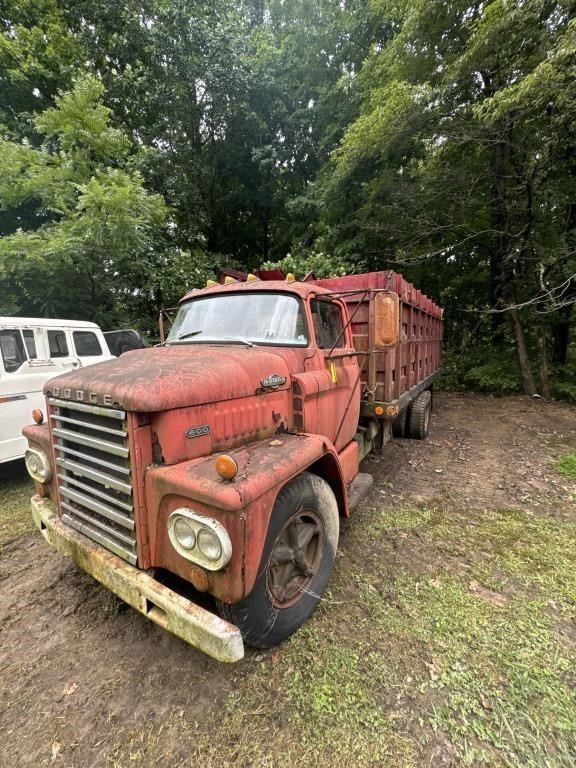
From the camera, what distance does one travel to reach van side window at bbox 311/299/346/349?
3188 mm

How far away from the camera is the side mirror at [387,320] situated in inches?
118

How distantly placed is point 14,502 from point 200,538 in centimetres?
407

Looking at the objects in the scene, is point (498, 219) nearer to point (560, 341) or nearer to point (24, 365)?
point (560, 341)

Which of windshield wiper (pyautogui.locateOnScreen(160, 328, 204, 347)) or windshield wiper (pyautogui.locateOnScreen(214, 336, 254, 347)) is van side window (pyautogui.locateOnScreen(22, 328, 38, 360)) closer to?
windshield wiper (pyautogui.locateOnScreen(160, 328, 204, 347))

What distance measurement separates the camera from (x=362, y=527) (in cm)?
363

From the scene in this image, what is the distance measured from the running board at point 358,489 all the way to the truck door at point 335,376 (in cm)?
44

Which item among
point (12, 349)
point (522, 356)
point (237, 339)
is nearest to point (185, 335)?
point (237, 339)

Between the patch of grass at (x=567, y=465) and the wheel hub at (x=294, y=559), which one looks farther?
the patch of grass at (x=567, y=465)

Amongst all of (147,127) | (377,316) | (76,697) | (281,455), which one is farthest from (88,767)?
(147,127)

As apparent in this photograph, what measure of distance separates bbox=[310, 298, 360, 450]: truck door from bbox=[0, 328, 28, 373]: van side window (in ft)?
14.3

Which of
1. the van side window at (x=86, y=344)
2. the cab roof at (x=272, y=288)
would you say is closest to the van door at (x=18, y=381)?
the van side window at (x=86, y=344)

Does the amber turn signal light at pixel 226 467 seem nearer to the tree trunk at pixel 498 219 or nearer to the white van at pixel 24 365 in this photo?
the white van at pixel 24 365

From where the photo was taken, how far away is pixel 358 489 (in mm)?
3523

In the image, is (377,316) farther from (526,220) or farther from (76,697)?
(526,220)
